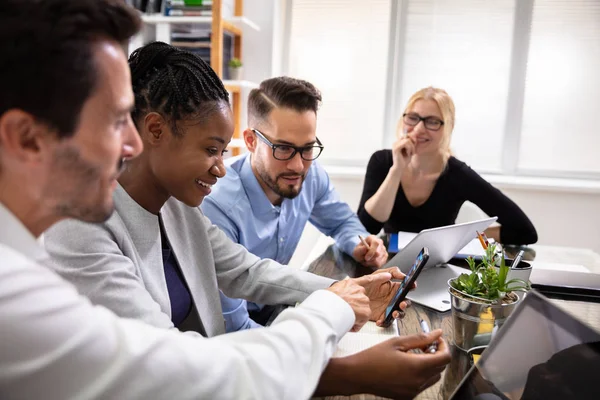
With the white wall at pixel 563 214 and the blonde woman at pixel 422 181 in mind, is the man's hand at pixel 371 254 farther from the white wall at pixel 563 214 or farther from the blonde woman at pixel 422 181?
the white wall at pixel 563 214

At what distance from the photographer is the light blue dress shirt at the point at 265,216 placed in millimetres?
1559

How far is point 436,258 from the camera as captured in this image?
1.41m

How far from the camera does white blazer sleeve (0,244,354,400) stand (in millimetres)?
465

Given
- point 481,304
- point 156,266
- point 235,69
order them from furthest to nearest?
1. point 235,69
2. point 156,266
3. point 481,304

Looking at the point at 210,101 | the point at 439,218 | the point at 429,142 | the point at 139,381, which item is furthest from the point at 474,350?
the point at 429,142

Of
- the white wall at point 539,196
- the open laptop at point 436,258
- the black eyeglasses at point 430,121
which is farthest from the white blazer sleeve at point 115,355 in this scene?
the white wall at point 539,196

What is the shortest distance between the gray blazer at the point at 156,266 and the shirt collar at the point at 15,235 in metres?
0.26

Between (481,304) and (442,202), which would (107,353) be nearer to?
(481,304)

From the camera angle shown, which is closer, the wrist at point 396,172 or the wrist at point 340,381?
the wrist at point 340,381

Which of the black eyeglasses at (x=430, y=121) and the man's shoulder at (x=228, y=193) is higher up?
the black eyeglasses at (x=430, y=121)

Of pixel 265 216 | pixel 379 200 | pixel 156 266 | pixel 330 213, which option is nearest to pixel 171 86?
pixel 156 266

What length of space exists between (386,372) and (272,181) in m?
1.01

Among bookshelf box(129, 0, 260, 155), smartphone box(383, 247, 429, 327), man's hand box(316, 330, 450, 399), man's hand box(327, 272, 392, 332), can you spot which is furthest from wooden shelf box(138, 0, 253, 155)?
man's hand box(316, 330, 450, 399)

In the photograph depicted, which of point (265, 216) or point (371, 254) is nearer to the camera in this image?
point (371, 254)
